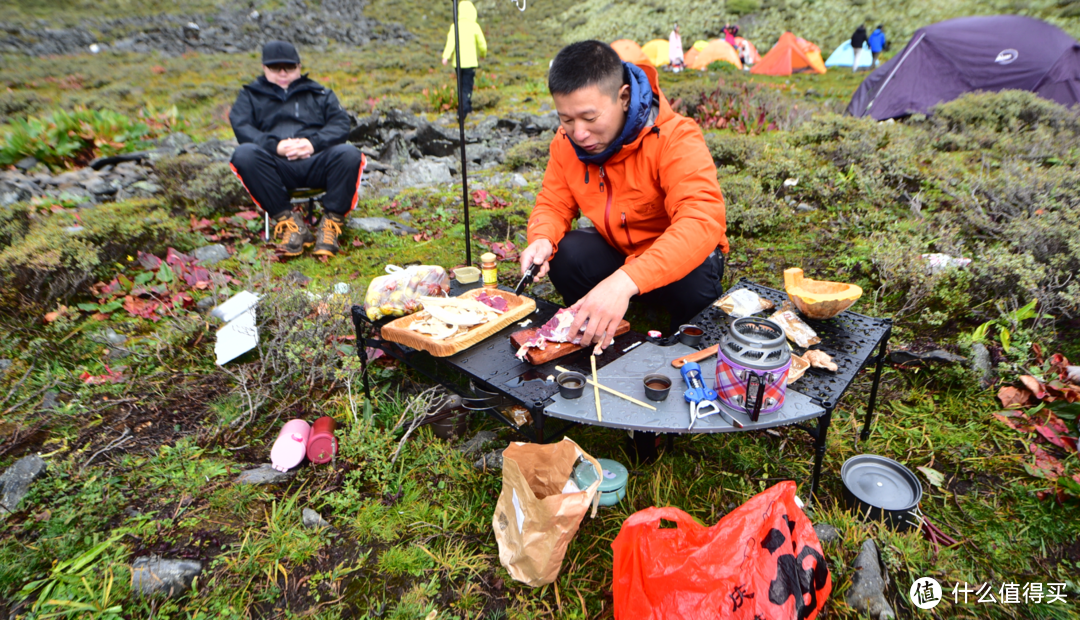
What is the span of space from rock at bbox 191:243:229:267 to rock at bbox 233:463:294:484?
2673 mm

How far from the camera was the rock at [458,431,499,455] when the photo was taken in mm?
2666

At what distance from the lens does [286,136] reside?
17.0ft

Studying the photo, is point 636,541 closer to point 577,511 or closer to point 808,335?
point 577,511

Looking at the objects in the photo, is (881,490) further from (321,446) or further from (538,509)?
(321,446)

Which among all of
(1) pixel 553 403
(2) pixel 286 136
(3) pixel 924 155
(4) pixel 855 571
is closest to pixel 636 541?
(1) pixel 553 403

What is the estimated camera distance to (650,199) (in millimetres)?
2785

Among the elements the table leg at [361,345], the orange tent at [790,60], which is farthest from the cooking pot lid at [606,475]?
the orange tent at [790,60]

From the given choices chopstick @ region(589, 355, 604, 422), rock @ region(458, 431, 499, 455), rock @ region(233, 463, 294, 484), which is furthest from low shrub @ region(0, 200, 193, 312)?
chopstick @ region(589, 355, 604, 422)

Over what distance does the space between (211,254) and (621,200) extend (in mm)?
3838

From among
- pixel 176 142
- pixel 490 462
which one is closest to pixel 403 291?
pixel 490 462

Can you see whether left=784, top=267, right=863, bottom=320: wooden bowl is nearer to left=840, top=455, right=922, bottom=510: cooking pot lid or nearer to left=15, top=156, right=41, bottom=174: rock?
left=840, top=455, right=922, bottom=510: cooking pot lid

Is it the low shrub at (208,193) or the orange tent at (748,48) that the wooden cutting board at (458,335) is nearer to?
the low shrub at (208,193)

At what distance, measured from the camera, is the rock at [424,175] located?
7.25 metres

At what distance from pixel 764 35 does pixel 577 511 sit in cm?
2641
